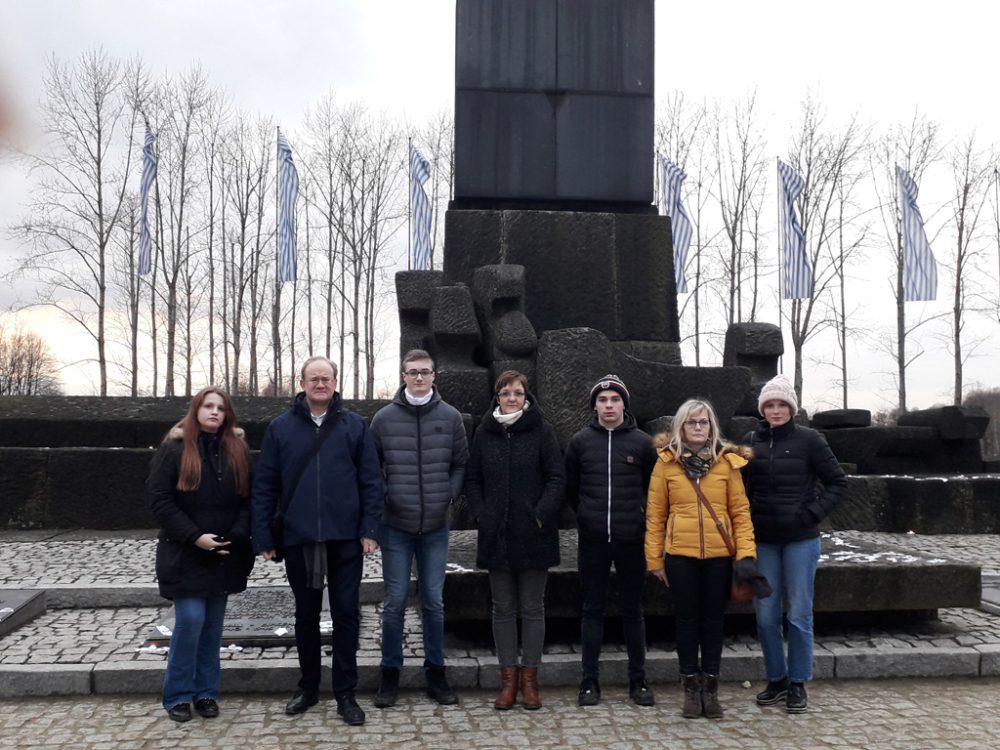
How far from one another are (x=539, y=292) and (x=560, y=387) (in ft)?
4.59

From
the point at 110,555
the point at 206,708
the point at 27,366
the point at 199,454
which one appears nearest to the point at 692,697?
the point at 206,708

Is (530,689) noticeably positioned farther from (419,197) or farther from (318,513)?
(419,197)

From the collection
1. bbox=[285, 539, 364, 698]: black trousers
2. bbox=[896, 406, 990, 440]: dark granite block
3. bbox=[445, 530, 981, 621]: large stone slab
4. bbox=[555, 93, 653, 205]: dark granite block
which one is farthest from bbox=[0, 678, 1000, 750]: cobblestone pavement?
bbox=[896, 406, 990, 440]: dark granite block

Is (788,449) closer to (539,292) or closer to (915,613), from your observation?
(915,613)

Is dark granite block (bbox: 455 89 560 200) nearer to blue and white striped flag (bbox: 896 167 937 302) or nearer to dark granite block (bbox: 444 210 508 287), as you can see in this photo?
dark granite block (bbox: 444 210 508 287)

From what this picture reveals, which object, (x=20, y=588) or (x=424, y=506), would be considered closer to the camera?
(x=424, y=506)

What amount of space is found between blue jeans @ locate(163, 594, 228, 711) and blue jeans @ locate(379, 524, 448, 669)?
2.59 ft

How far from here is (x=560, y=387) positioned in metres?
7.00

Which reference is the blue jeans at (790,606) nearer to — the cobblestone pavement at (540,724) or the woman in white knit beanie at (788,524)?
the woman in white knit beanie at (788,524)

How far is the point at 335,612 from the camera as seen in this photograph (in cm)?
427

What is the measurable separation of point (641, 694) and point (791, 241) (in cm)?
1964

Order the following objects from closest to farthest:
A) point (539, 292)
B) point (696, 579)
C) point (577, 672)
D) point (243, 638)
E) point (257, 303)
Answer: point (696, 579) < point (577, 672) < point (243, 638) < point (539, 292) < point (257, 303)

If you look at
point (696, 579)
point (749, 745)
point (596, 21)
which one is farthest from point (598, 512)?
point (596, 21)

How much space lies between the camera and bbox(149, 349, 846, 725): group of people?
4.15 metres
